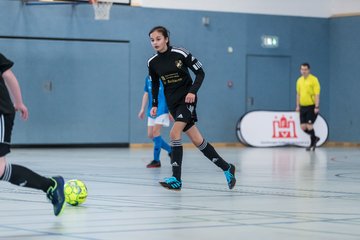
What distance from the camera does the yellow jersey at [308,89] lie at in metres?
23.9

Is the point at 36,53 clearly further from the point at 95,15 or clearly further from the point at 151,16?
the point at 151,16

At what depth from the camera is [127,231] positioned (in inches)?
280

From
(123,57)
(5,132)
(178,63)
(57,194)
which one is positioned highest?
(123,57)

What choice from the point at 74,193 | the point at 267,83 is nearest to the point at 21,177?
the point at 74,193

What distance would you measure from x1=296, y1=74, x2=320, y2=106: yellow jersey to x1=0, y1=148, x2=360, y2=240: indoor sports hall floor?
8.12 meters

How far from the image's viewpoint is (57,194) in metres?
7.76

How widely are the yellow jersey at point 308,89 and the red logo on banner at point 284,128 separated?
10.7 feet

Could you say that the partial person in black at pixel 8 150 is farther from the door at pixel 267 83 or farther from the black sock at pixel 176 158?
the door at pixel 267 83

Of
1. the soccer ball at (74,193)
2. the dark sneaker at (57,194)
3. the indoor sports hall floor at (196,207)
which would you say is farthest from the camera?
the soccer ball at (74,193)

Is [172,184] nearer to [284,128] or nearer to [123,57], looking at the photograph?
[123,57]

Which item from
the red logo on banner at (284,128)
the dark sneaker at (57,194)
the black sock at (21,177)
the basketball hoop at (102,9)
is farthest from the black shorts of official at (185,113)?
the red logo on banner at (284,128)

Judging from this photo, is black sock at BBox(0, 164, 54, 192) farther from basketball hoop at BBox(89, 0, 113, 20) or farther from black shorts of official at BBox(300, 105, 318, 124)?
black shorts of official at BBox(300, 105, 318, 124)

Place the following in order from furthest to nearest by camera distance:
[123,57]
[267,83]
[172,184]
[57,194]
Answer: [267,83], [123,57], [172,184], [57,194]

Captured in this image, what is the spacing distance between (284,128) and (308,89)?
12.6 feet
